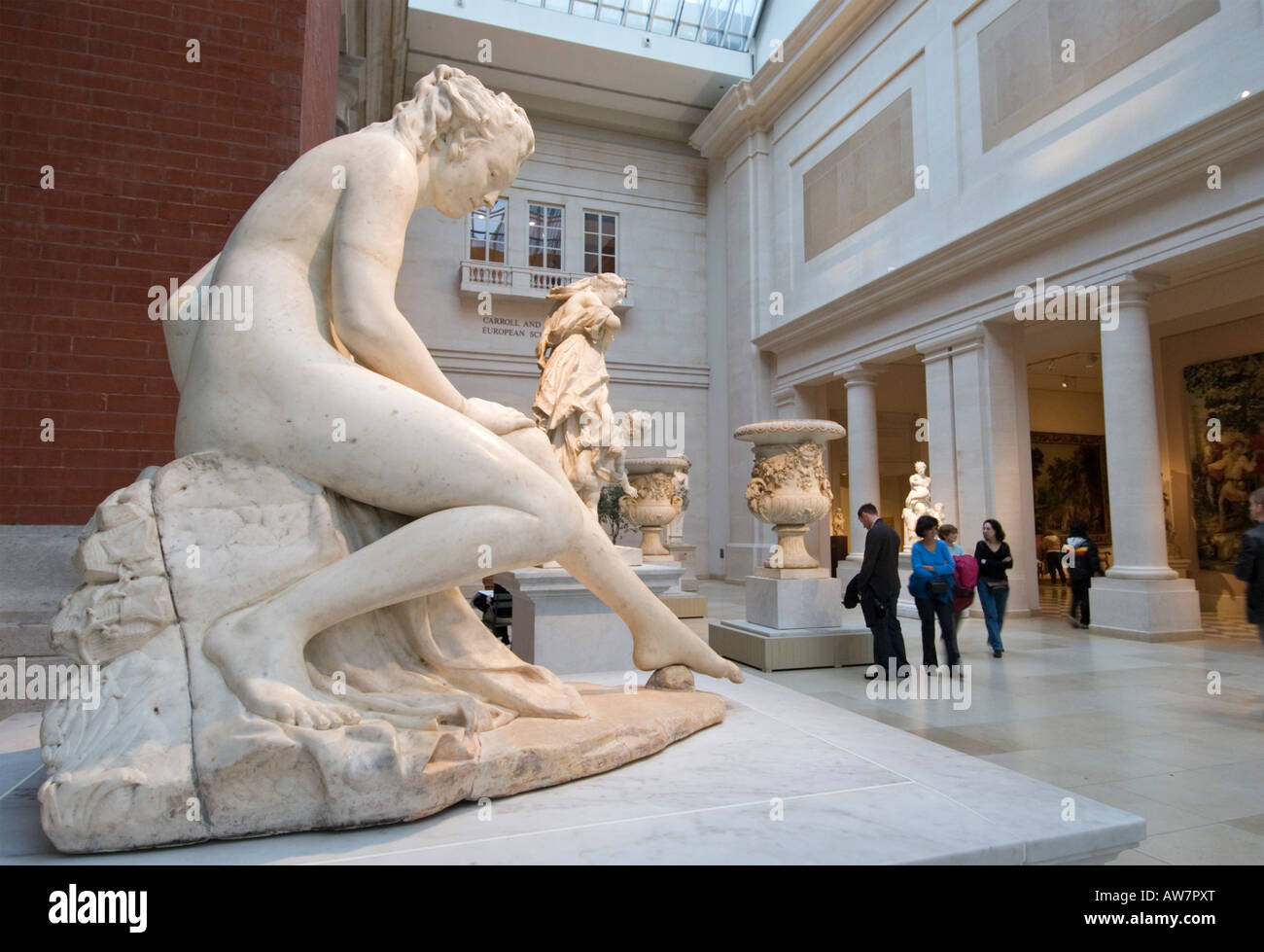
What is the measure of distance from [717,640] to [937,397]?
22.7 ft

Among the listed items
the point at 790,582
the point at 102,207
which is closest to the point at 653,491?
the point at 790,582

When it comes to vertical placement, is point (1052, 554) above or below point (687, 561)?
above

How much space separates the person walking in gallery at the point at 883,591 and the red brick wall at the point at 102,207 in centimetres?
523

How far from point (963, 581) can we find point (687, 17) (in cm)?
1684

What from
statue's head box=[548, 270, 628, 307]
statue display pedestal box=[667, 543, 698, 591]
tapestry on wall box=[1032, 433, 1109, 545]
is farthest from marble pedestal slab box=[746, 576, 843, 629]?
tapestry on wall box=[1032, 433, 1109, 545]

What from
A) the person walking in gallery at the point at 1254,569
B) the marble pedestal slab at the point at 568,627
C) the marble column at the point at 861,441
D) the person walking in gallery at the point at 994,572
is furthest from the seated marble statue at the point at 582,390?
the marble column at the point at 861,441

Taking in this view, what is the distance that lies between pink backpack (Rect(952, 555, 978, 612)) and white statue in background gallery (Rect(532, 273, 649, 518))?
10.6 ft

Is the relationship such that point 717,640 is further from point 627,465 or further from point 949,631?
point 627,465

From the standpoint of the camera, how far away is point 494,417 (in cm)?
215

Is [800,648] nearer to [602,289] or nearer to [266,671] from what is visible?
[602,289]

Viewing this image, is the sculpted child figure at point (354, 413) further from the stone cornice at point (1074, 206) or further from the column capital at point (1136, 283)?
the column capital at point (1136, 283)

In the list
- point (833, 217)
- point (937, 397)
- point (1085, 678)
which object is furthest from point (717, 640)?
point (833, 217)

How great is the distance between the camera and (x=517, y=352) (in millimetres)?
17594

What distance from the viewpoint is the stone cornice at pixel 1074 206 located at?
25.7 feet
